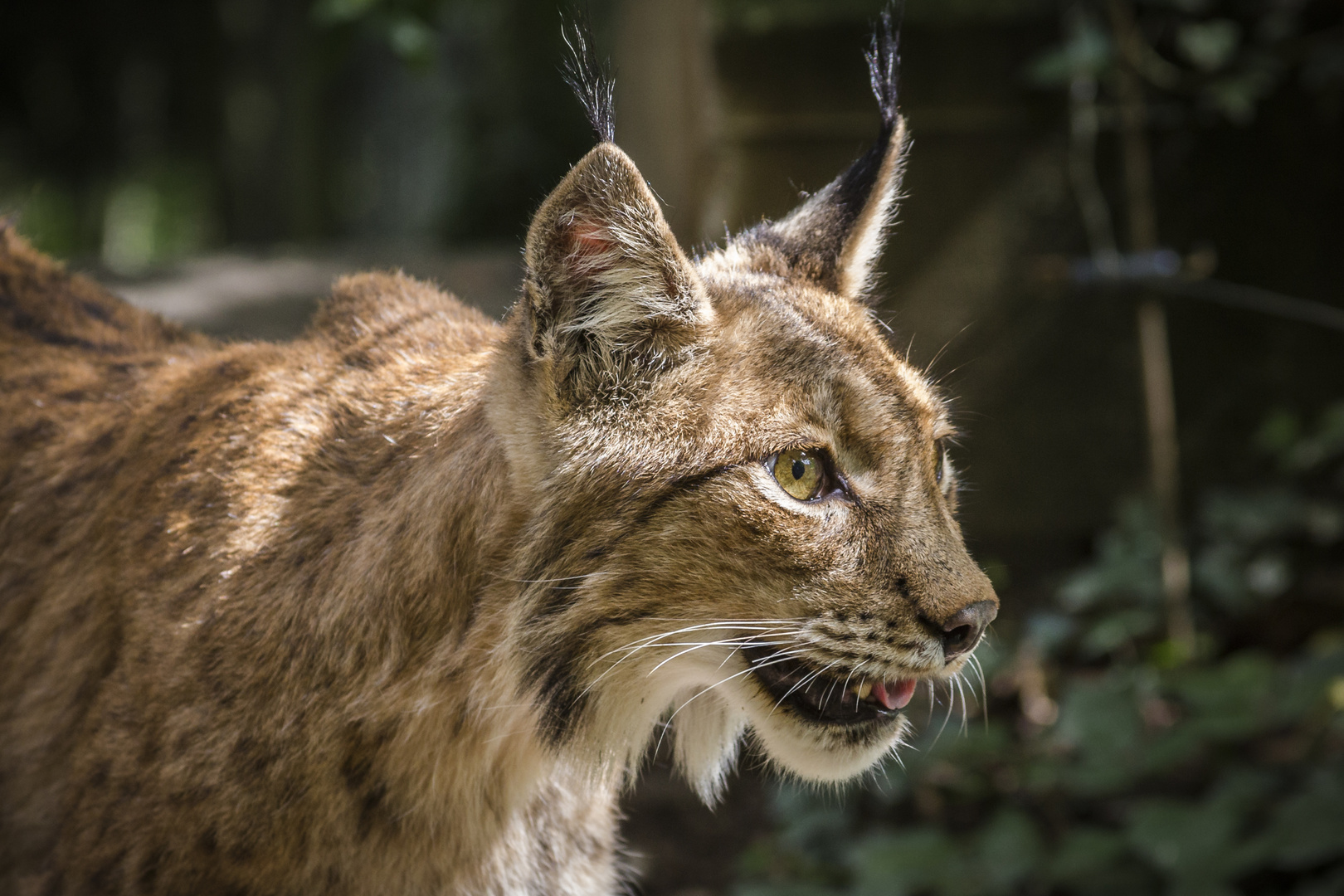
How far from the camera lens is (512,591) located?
2.67 metres

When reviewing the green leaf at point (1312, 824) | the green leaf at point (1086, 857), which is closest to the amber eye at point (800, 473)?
the green leaf at point (1312, 824)

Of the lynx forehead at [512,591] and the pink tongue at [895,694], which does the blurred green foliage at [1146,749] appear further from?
A: the lynx forehead at [512,591]

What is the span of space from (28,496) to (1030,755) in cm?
429

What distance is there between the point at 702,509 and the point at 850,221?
3.61 feet

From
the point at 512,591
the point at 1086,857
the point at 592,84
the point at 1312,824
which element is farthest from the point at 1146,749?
the point at 592,84

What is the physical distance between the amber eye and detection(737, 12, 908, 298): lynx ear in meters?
0.69

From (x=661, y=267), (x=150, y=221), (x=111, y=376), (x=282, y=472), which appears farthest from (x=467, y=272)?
(x=150, y=221)

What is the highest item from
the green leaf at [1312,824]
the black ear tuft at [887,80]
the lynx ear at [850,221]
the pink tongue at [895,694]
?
the black ear tuft at [887,80]

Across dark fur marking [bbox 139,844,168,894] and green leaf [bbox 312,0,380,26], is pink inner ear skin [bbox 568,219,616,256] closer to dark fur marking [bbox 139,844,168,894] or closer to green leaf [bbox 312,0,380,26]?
dark fur marking [bbox 139,844,168,894]

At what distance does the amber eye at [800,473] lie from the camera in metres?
2.64

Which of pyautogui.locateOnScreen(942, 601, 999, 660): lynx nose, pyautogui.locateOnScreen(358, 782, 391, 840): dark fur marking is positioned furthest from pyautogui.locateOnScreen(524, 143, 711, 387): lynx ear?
pyautogui.locateOnScreen(358, 782, 391, 840): dark fur marking

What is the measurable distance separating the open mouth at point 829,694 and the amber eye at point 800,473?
0.38 metres

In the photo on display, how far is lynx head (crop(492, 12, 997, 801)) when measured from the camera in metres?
2.55

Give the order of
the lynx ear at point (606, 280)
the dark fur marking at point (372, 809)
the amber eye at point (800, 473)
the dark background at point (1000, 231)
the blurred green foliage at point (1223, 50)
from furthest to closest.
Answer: the dark background at point (1000, 231) < the blurred green foliage at point (1223, 50) < the dark fur marking at point (372, 809) < the amber eye at point (800, 473) < the lynx ear at point (606, 280)
